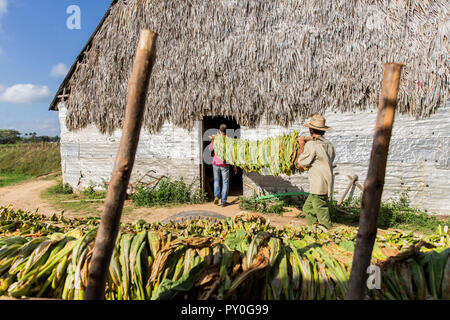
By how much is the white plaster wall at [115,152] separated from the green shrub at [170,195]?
0.82 ft

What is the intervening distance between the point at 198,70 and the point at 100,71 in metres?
2.88

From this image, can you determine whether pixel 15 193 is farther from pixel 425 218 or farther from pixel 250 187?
pixel 425 218

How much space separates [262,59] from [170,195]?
13.8 ft

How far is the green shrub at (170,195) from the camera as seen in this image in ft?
22.5

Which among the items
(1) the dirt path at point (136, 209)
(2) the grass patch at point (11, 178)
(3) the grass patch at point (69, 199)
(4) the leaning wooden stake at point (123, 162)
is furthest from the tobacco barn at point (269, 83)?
(4) the leaning wooden stake at point (123, 162)

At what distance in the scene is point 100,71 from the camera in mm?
7191

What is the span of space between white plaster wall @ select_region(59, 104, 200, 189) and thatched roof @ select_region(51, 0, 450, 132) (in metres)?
0.30

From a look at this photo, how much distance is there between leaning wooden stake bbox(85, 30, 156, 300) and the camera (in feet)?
3.92

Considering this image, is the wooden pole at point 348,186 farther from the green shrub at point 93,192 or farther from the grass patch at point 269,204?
the green shrub at point 93,192

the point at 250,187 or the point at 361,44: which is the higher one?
the point at 361,44

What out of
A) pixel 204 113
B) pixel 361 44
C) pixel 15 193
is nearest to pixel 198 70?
pixel 204 113

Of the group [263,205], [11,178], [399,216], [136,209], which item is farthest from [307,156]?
[11,178]

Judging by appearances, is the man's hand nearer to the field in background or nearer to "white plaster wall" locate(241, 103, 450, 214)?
"white plaster wall" locate(241, 103, 450, 214)

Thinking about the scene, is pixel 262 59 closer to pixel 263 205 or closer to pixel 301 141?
pixel 301 141
